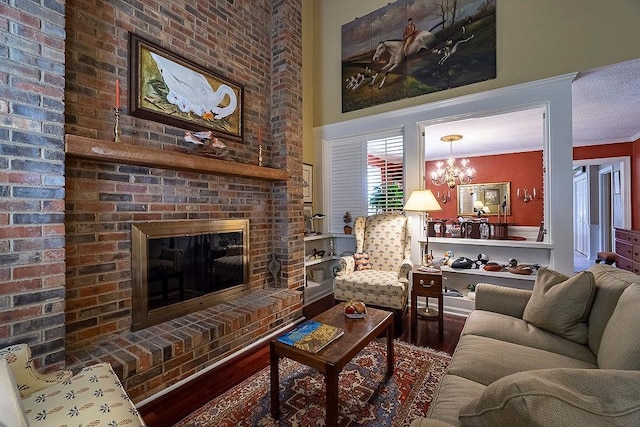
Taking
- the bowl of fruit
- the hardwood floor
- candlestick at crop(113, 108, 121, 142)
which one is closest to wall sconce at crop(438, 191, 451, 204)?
the hardwood floor

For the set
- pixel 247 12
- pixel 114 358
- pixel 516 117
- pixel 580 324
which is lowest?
pixel 114 358

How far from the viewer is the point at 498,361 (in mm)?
1420

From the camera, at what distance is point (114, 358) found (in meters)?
1.77

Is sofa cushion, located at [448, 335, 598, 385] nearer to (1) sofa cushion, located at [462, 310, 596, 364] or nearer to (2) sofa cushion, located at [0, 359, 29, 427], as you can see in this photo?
(1) sofa cushion, located at [462, 310, 596, 364]

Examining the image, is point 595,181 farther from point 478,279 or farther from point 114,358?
point 114,358

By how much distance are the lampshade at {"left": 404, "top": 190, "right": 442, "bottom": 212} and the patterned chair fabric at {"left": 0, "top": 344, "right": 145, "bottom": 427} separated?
2770 millimetres

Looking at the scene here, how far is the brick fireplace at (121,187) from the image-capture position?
1.52 meters

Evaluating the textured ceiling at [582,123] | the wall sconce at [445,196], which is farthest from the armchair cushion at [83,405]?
the wall sconce at [445,196]

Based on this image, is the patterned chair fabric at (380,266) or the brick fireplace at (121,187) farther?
the patterned chair fabric at (380,266)

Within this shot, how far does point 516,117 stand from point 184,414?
16.5ft

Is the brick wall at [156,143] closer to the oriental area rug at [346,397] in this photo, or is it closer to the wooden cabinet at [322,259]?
the wooden cabinet at [322,259]

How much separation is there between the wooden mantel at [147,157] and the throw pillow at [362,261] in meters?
1.51

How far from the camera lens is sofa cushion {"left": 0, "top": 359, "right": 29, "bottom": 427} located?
828 millimetres

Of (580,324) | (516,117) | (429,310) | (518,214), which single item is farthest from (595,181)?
(580,324)
